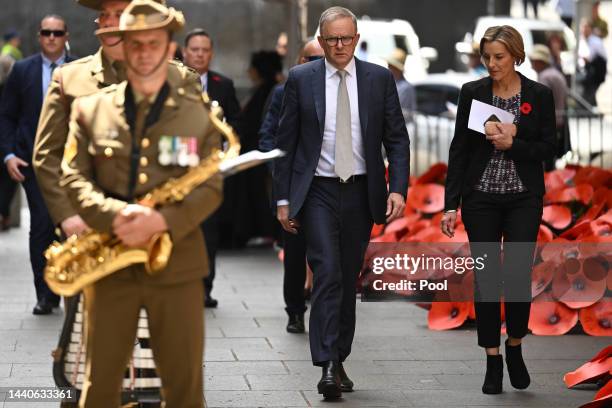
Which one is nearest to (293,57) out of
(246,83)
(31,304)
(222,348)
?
(246,83)

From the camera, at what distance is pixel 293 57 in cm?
1373

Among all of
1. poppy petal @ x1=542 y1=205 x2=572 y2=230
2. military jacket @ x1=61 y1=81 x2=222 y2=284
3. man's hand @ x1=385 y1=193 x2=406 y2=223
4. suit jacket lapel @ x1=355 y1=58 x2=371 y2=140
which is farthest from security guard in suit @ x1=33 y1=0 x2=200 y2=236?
poppy petal @ x1=542 y1=205 x2=572 y2=230

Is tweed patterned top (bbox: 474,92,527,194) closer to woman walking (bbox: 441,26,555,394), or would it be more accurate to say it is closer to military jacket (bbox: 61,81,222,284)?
woman walking (bbox: 441,26,555,394)

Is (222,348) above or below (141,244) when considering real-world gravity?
below

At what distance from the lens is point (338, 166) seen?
7.28m

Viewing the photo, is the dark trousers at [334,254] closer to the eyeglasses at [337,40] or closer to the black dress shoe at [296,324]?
the eyeglasses at [337,40]

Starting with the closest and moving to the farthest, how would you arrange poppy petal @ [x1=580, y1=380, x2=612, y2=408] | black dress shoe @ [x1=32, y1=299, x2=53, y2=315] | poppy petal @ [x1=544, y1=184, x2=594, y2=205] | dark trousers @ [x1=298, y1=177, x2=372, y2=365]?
poppy petal @ [x1=580, y1=380, x2=612, y2=408] < dark trousers @ [x1=298, y1=177, x2=372, y2=365] < black dress shoe @ [x1=32, y1=299, x2=53, y2=315] < poppy petal @ [x1=544, y1=184, x2=594, y2=205]

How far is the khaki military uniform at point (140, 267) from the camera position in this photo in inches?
194

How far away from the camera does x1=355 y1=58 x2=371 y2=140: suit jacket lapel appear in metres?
7.32

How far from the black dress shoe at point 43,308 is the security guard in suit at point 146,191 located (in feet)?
15.8

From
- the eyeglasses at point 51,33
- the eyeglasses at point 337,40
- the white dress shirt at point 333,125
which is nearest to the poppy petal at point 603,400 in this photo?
the white dress shirt at point 333,125

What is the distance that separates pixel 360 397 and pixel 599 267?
8.97ft

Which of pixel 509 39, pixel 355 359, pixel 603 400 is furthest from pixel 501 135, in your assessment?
pixel 355 359

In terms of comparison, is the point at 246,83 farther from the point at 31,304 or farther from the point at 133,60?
the point at 133,60
